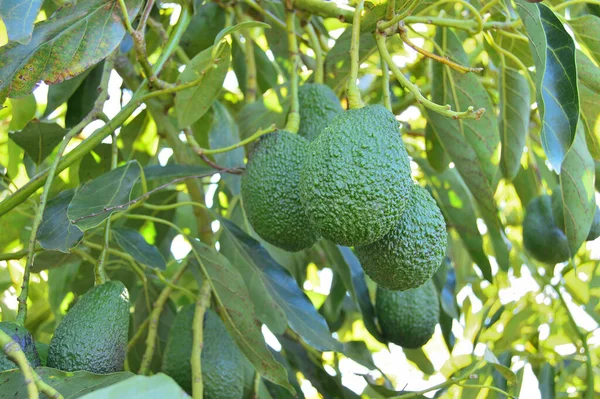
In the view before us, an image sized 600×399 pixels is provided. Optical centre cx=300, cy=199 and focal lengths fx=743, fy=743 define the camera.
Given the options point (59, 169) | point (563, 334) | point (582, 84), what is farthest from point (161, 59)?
point (563, 334)

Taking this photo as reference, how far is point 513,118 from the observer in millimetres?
1614

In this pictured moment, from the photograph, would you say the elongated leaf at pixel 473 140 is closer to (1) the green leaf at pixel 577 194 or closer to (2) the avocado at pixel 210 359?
(1) the green leaf at pixel 577 194

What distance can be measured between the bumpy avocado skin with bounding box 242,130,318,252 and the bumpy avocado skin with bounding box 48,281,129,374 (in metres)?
0.27

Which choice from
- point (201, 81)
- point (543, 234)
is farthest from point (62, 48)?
point (543, 234)

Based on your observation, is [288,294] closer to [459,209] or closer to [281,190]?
[281,190]

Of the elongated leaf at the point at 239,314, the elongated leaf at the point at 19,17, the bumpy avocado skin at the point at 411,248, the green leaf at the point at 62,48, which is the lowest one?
the elongated leaf at the point at 239,314

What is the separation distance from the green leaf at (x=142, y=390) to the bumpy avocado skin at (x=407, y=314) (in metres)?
1.04

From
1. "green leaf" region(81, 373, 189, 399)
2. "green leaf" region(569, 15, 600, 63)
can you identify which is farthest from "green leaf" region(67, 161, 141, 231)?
"green leaf" region(569, 15, 600, 63)

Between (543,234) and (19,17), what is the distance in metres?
1.32

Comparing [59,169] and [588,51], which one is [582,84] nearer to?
[588,51]

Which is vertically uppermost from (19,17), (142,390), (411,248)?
(19,17)

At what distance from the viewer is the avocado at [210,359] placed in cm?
144

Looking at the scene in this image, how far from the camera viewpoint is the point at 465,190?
6.53ft

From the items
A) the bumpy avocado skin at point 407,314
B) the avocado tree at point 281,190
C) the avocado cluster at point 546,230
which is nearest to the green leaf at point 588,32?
the avocado tree at point 281,190
